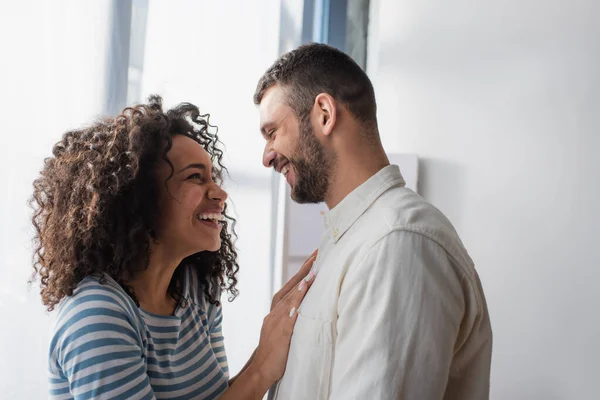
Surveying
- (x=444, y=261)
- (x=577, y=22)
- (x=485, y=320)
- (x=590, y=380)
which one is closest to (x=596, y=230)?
(x=590, y=380)

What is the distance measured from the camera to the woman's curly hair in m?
1.14

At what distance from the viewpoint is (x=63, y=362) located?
3.34ft

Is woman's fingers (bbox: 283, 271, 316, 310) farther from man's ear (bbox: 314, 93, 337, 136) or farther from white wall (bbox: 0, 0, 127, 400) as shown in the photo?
white wall (bbox: 0, 0, 127, 400)

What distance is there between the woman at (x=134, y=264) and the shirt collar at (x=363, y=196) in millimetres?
170

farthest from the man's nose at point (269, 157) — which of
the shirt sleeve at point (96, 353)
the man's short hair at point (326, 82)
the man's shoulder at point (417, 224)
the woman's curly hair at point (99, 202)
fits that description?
the shirt sleeve at point (96, 353)

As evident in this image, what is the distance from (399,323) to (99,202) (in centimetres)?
66

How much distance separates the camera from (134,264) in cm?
122

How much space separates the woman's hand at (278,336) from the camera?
3.83 feet

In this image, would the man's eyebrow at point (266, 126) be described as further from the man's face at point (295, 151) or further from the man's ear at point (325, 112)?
the man's ear at point (325, 112)

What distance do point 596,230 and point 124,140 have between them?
5.12ft

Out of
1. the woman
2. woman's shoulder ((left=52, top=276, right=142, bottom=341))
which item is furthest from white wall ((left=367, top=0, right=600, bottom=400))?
woman's shoulder ((left=52, top=276, right=142, bottom=341))

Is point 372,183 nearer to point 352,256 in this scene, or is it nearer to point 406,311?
point 352,256

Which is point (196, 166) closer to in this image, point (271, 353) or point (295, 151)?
point (295, 151)

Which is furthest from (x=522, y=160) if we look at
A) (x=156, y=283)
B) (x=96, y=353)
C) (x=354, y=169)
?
(x=96, y=353)
